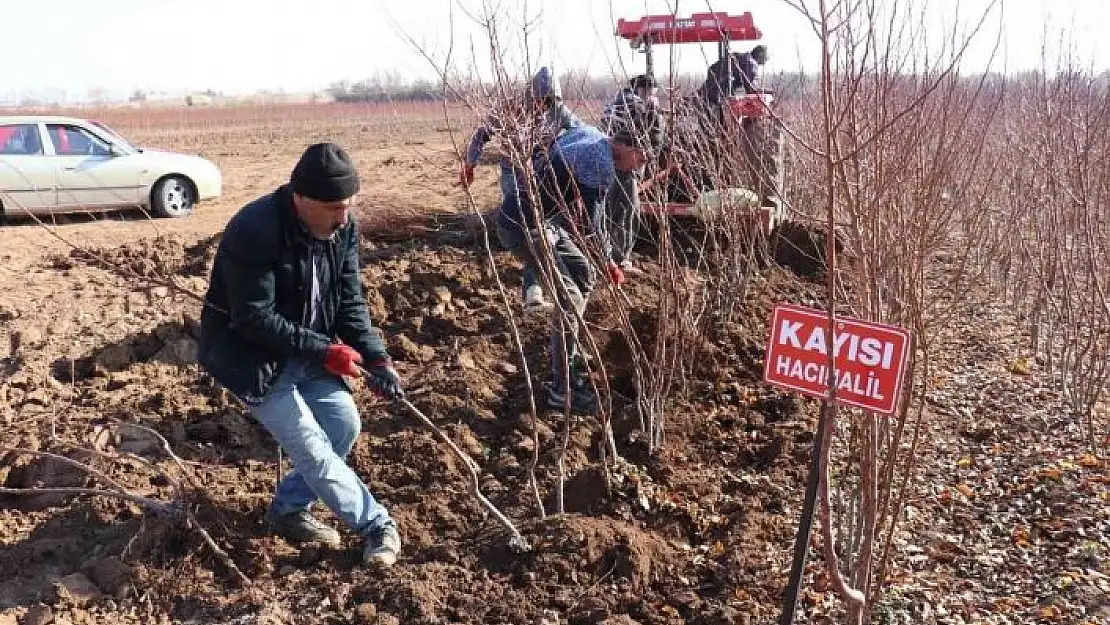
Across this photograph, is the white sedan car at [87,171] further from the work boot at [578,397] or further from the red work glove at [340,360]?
the red work glove at [340,360]

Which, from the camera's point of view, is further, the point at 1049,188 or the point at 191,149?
the point at 191,149

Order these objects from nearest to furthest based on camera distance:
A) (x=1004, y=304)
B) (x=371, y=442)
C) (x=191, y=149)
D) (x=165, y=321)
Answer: (x=371, y=442) → (x=165, y=321) → (x=1004, y=304) → (x=191, y=149)

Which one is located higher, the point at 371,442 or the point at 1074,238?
the point at 1074,238

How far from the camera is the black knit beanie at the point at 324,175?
2430 mm

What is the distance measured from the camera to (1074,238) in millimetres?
3736

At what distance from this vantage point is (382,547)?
282cm

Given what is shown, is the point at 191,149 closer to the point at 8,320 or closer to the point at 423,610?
the point at 8,320

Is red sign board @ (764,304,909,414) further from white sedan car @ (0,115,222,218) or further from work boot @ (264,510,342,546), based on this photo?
white sedan car @ (0,115,222,218)

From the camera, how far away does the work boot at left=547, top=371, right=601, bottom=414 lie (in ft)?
13.1

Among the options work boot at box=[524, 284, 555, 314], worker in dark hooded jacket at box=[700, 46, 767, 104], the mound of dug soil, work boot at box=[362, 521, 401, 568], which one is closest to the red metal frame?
worker in dark hooded jacket at box=[700, 46, 767, 104]

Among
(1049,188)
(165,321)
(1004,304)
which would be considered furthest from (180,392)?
(1004,304)

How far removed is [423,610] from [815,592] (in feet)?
4.00

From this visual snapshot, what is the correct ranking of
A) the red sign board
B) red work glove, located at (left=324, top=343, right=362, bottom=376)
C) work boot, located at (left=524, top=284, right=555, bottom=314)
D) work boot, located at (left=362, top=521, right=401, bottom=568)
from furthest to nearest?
1. work boot, located at (left=524, top=284, right=555, bottom=314)
2. work boot, located at (left=362, top=521, right=401, bottom=568)
3. red work glove, located at (left=324, top=343, right=362, bottom=376)
4. the red sign board

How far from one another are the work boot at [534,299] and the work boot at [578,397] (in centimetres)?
45
